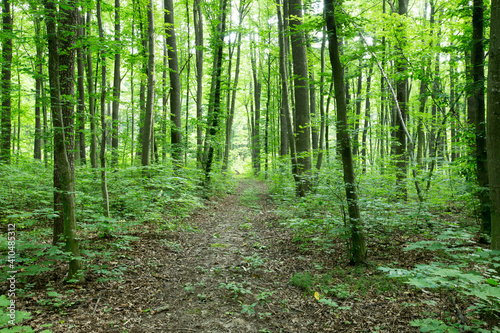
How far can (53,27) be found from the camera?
3.81 meters

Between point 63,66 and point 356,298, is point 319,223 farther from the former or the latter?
point 63,66

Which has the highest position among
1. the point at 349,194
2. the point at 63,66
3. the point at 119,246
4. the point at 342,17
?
the point at 342,17

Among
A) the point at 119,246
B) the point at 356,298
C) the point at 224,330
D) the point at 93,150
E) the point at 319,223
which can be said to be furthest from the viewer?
the point at 93,150

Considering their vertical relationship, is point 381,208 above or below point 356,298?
above

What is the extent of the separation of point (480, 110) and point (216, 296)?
5.97m

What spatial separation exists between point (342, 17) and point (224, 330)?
18.4 ft

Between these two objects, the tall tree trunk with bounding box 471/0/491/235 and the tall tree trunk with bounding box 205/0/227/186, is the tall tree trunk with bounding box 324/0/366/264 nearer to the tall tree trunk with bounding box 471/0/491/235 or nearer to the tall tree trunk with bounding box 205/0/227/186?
the tall tree trunk with bounding box 471/0/491/235

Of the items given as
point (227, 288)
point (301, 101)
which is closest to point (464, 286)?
point (227, 288)

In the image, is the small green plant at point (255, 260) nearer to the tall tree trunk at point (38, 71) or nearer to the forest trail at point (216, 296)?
the forest trail at point (216, 296)

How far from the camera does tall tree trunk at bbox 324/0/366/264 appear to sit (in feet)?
15.2

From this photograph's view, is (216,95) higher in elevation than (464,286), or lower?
higher

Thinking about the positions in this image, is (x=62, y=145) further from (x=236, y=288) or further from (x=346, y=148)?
(x=346, y=148)

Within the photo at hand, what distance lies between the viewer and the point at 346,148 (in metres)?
4.80

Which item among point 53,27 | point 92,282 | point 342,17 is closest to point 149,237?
point 92,282
